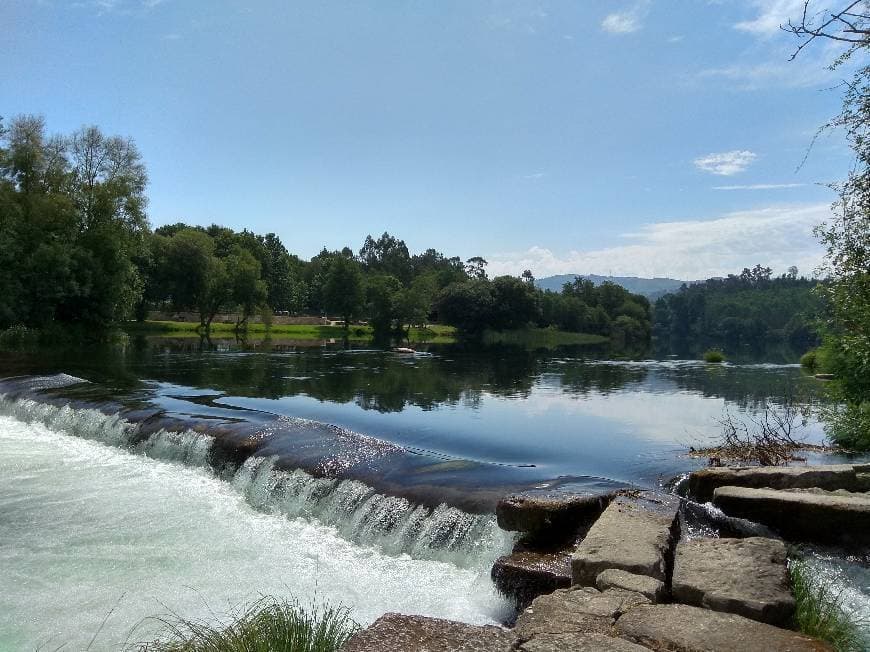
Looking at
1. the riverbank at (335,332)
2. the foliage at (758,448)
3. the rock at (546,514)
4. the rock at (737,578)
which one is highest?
the riverbank at (335,332)

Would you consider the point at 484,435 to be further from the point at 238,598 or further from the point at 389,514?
the point at 238,598

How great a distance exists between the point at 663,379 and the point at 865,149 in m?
24.5

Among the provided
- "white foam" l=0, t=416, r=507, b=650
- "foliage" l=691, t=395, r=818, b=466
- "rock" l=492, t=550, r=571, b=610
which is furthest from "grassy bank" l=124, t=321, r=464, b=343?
"rock" l=492, t=550, r=571, b=610

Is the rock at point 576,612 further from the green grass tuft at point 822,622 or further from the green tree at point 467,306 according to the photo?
the green tree at point 467,306

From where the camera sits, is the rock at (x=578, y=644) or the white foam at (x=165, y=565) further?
the white foam at (x=165, y=565)

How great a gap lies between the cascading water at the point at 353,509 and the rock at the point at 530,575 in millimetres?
1123

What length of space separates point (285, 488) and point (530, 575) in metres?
6.37

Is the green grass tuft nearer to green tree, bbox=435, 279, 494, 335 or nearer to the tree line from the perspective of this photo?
the tree line

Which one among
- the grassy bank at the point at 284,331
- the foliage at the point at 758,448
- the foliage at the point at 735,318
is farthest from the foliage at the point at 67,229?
the foliage at the point at 735,318

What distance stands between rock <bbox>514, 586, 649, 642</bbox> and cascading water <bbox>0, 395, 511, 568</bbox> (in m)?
3.64

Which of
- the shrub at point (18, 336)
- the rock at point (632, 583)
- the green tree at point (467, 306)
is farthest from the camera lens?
the green tree at point (467, 306)

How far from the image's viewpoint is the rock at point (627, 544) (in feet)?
20.7

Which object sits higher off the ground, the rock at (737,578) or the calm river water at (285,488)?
the rock at (737,578)

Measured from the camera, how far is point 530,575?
7.71 metres
